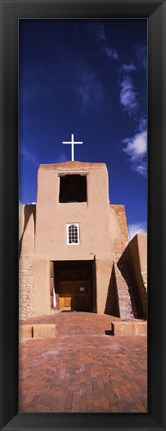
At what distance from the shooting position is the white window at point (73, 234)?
42.7ft

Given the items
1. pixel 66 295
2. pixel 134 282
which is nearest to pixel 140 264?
pixel 134 282

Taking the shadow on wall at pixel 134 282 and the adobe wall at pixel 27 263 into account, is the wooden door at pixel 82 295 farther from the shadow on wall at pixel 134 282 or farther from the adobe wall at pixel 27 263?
the adobe wall at pixel 27 263

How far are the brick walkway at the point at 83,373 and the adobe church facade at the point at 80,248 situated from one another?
380cm

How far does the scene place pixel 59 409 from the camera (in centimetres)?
357

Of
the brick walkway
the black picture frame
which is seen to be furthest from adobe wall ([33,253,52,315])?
the black picture frame

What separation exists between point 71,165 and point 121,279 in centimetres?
610

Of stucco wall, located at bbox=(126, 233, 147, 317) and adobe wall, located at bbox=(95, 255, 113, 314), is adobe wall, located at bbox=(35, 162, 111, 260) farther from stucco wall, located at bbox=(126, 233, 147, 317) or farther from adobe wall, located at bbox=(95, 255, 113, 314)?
stucco wall, located at bbox=(126, 233, 147, 317)

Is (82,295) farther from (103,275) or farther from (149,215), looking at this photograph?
(149,215)

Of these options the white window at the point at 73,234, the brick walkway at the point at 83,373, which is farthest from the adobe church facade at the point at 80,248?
the brick walkway at the point at 83,373

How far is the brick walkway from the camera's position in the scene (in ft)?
12.0
